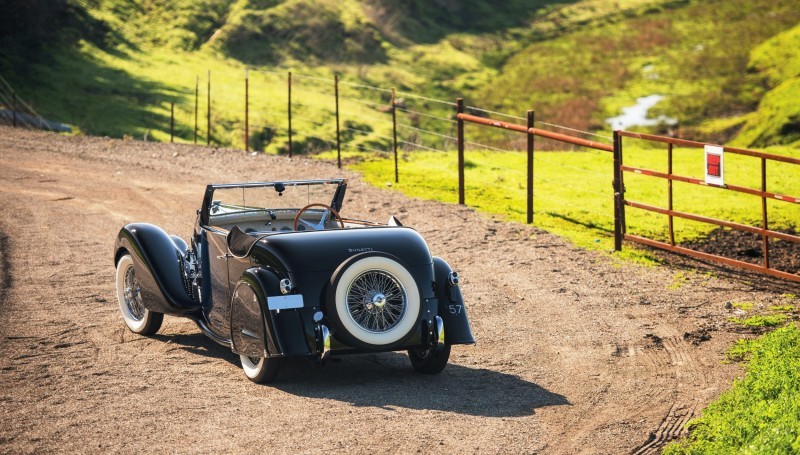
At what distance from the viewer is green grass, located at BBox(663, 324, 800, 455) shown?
6.40 meters

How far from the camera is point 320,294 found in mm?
8172

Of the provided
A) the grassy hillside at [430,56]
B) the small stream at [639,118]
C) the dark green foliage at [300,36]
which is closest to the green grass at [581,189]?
the grassy hillside at [430,56]

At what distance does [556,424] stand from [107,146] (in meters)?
17.5

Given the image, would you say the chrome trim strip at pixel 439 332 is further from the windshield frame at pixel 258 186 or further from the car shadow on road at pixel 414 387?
the windshield frame at pixel 258 186

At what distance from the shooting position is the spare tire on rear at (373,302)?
→ 804 centimetres

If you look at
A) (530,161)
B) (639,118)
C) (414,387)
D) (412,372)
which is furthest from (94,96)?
(414,387)

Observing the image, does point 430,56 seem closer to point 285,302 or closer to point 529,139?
point 529,139

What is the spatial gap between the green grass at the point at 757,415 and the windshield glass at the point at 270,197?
405cm

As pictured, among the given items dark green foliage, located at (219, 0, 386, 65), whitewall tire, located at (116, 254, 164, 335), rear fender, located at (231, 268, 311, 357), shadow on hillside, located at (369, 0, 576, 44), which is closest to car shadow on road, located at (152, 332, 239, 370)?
whitewall tire, located at (116, 254, 164, 335)

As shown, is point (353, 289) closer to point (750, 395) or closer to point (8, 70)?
point (750, 395)

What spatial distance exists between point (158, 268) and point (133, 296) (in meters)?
0.71

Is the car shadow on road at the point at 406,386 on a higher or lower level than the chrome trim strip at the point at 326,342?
lower

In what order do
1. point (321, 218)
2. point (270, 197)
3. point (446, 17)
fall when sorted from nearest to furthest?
point (321, 218), point (270, 197), point (446, 17)

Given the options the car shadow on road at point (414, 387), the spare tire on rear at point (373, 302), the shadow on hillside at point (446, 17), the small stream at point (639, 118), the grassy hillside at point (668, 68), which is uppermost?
the shadow on hillside at point (446, 17)
